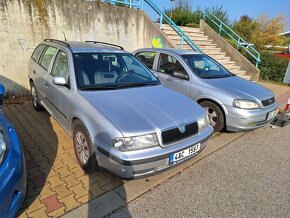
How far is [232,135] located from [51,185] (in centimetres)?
334

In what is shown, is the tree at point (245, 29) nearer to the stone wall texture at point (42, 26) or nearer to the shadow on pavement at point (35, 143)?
the stone wall texture at point (42, 26)

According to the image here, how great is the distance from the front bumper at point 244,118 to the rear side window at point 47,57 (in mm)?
3311

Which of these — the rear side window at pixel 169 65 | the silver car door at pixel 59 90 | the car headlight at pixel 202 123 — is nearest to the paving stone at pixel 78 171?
the silver car door at pixel 59 90

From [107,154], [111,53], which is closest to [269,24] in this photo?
[111,53]

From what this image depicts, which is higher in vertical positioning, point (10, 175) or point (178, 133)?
point (178, 133)

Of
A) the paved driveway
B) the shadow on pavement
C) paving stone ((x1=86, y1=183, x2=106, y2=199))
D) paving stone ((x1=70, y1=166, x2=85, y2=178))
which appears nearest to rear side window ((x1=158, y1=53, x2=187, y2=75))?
the paved driveway

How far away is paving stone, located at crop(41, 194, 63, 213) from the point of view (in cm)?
232

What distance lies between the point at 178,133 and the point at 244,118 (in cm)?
187

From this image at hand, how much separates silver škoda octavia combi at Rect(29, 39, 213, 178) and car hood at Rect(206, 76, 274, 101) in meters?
1.34

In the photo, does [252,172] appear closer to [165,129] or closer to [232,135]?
[232,135]

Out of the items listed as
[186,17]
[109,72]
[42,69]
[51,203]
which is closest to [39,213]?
[51,203]

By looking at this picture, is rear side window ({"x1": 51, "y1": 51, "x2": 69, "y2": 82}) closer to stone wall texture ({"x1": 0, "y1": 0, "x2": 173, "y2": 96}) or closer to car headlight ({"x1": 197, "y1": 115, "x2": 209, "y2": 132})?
car headlight ({"x1": 197, "y1": 115, "x2": 209, "y2": 132})

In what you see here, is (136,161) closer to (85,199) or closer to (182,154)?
(182,154)

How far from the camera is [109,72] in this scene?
3.36 m
